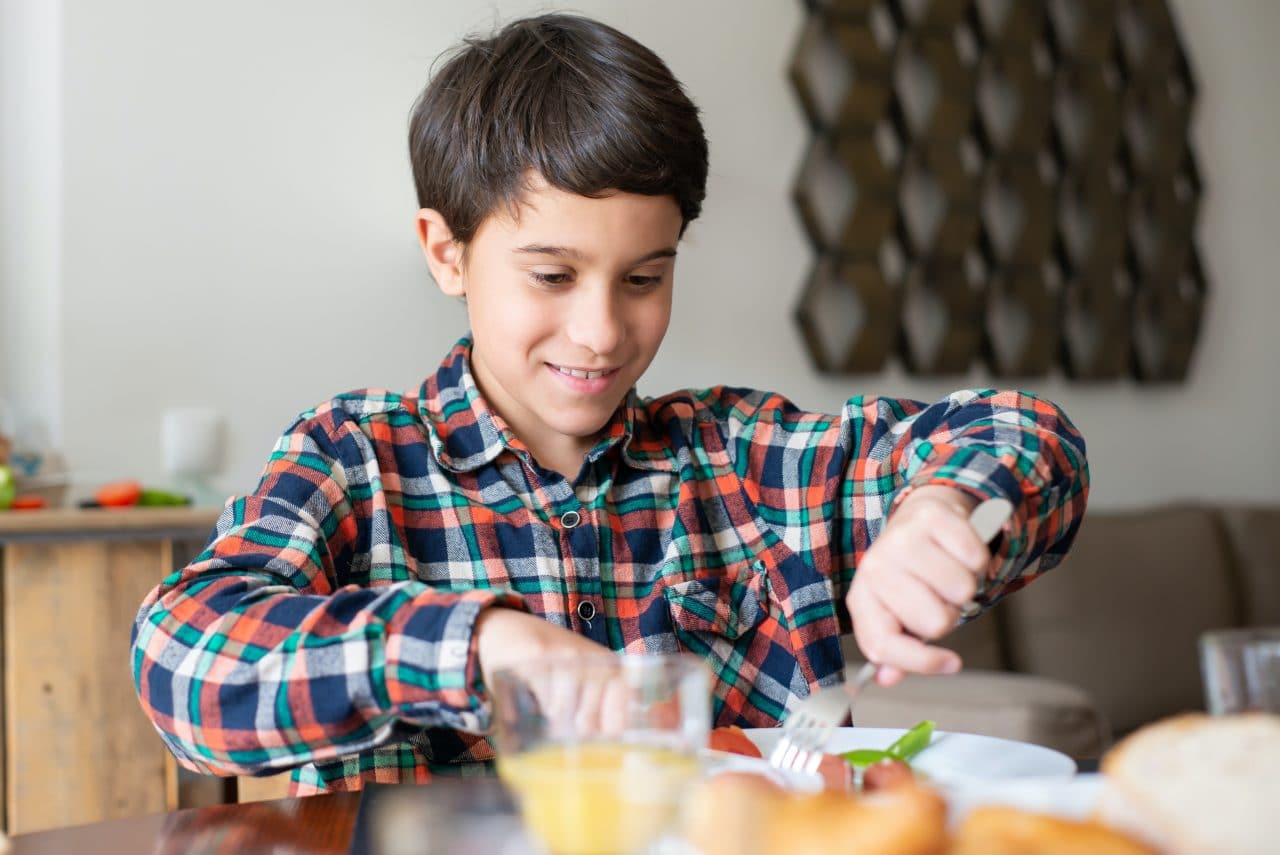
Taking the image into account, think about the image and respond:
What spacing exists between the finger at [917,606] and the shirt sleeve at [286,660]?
0.20 meters

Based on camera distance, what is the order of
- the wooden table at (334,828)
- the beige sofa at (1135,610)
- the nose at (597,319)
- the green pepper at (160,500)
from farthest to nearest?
1. the beige sofa at (1135,610)
2. the green pepper at (160,500)
3. the nose at (597,319)
4. the wooden table at (334,828)

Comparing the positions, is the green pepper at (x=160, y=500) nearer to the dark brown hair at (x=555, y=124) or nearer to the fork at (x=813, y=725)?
the dark brown hair at (x=555, y=124)

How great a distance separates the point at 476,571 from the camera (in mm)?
1010

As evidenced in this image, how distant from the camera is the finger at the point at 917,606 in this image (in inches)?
25.7

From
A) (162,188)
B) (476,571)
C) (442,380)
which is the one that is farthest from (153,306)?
(476,571)

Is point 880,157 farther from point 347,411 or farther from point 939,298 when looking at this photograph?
point 347,411

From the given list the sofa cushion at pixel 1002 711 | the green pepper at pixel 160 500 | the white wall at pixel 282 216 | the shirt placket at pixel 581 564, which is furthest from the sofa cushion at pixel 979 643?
the shirt placket at pixel 581 564

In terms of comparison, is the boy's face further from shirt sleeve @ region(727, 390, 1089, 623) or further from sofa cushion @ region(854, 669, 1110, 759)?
sofa cushion @ region(854, 669, 1110, 759)

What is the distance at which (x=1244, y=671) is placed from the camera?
0.46m

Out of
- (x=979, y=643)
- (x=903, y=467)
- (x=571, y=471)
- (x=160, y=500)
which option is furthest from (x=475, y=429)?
(x=979, y=643)

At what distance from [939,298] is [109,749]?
2.15 m

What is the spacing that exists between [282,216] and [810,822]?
1.95m

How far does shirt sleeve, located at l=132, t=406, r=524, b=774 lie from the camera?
26.0 inches

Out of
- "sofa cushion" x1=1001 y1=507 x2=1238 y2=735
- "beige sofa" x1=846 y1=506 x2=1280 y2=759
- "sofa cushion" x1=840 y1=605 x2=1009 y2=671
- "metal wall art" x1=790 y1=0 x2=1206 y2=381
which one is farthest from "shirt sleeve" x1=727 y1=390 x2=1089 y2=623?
"sofa cushion" x1=1001 y1=507 x2=1238 y2=735
